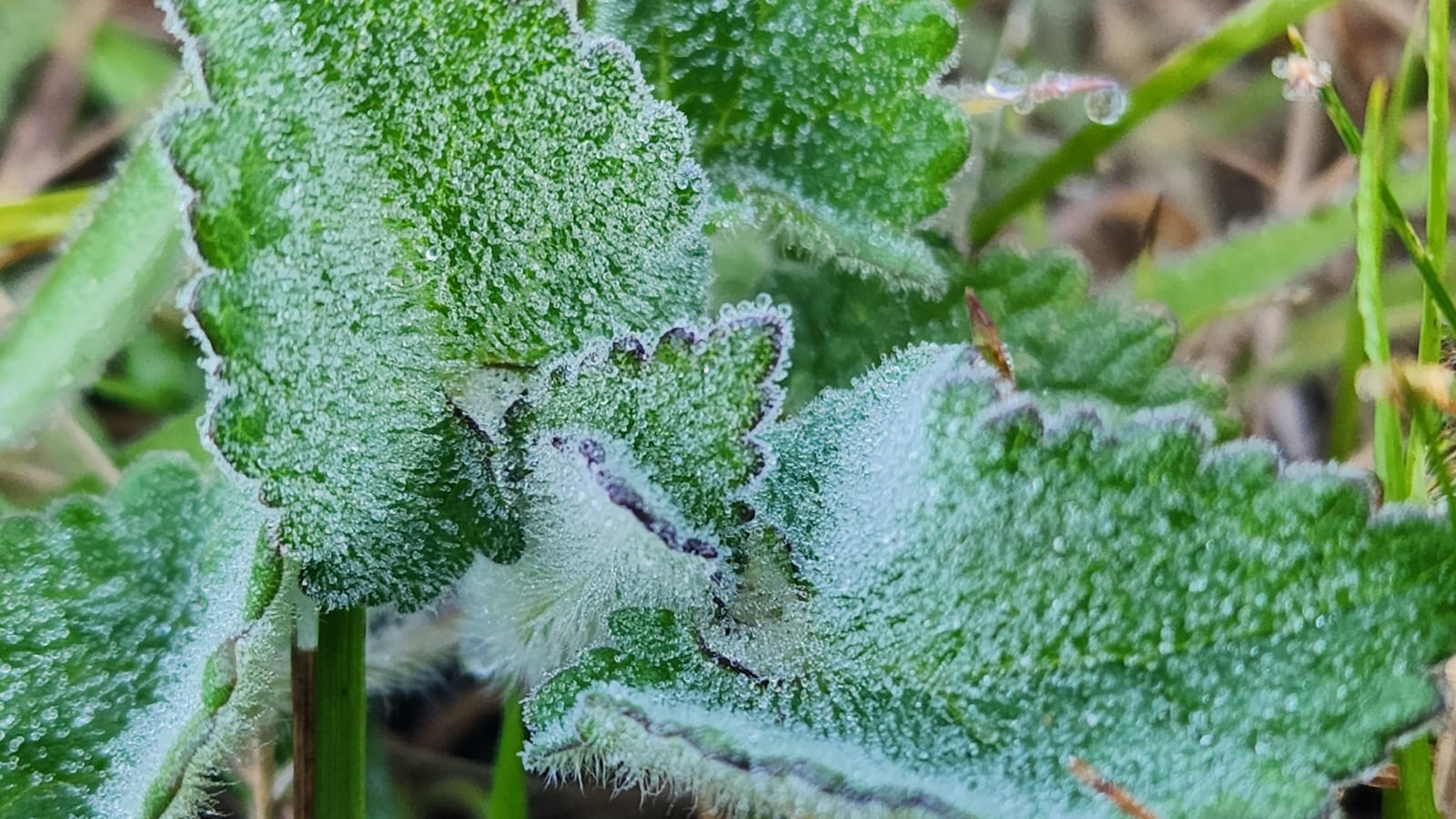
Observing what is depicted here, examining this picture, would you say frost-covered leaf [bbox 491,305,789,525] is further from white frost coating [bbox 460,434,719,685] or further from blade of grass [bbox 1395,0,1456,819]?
blade of grass [bbox 1395,0,1456,819]

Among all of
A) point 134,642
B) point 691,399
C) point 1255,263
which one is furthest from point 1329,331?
point 134,642

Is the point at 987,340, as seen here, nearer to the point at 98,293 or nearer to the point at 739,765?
the point at 739,765

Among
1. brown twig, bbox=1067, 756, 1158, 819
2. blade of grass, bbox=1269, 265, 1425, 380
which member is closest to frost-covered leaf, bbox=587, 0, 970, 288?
brown twig, bbox=1067, 756, 1158, 819

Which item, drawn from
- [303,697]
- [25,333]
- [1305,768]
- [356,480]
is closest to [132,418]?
[25,333]

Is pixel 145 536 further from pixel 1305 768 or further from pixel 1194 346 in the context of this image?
pixel 1194 346

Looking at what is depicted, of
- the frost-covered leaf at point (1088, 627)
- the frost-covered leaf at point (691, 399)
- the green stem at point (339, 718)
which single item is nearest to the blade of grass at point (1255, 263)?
the frost-covered leaf at point (1088, 627)


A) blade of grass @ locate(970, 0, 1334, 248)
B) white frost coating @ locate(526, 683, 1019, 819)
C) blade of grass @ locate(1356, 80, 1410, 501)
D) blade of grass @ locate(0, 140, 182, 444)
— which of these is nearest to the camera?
white frost coating @ locate(526, 683, 1019, 819)
